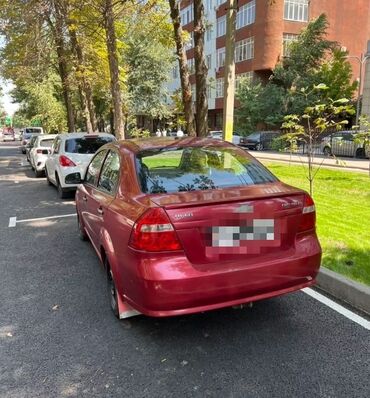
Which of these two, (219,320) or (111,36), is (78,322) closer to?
(219,320)

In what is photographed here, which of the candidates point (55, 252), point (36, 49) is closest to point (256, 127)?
point (36, 49)

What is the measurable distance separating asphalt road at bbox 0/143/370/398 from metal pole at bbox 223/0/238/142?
4.07m

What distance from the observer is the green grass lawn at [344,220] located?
4.89 m

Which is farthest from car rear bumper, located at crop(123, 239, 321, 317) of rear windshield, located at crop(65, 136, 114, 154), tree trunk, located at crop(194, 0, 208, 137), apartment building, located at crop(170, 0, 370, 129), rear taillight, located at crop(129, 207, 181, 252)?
apartment building, located at crop(170, 0, 370, 129)

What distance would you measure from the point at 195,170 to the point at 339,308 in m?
1.92

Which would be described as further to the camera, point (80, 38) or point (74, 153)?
point (80, 38)

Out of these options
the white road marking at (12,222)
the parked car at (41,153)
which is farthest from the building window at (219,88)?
the white road marking at (12,222)

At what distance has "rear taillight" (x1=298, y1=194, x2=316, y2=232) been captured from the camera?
3562 millimetres

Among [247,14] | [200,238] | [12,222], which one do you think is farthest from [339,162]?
[247,14]

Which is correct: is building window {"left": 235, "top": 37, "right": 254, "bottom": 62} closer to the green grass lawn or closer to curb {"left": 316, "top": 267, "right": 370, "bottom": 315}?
the green grass lawn

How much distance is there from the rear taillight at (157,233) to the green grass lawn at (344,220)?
2340 mm

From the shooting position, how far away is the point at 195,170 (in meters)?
4.05

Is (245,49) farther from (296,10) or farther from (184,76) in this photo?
(184,76)

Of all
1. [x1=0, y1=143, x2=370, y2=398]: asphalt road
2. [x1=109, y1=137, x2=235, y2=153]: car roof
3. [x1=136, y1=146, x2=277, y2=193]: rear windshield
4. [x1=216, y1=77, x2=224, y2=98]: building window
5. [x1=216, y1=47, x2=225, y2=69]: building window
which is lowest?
[x1=0, y1=143, x2=370, y2=398]: asphalt road
